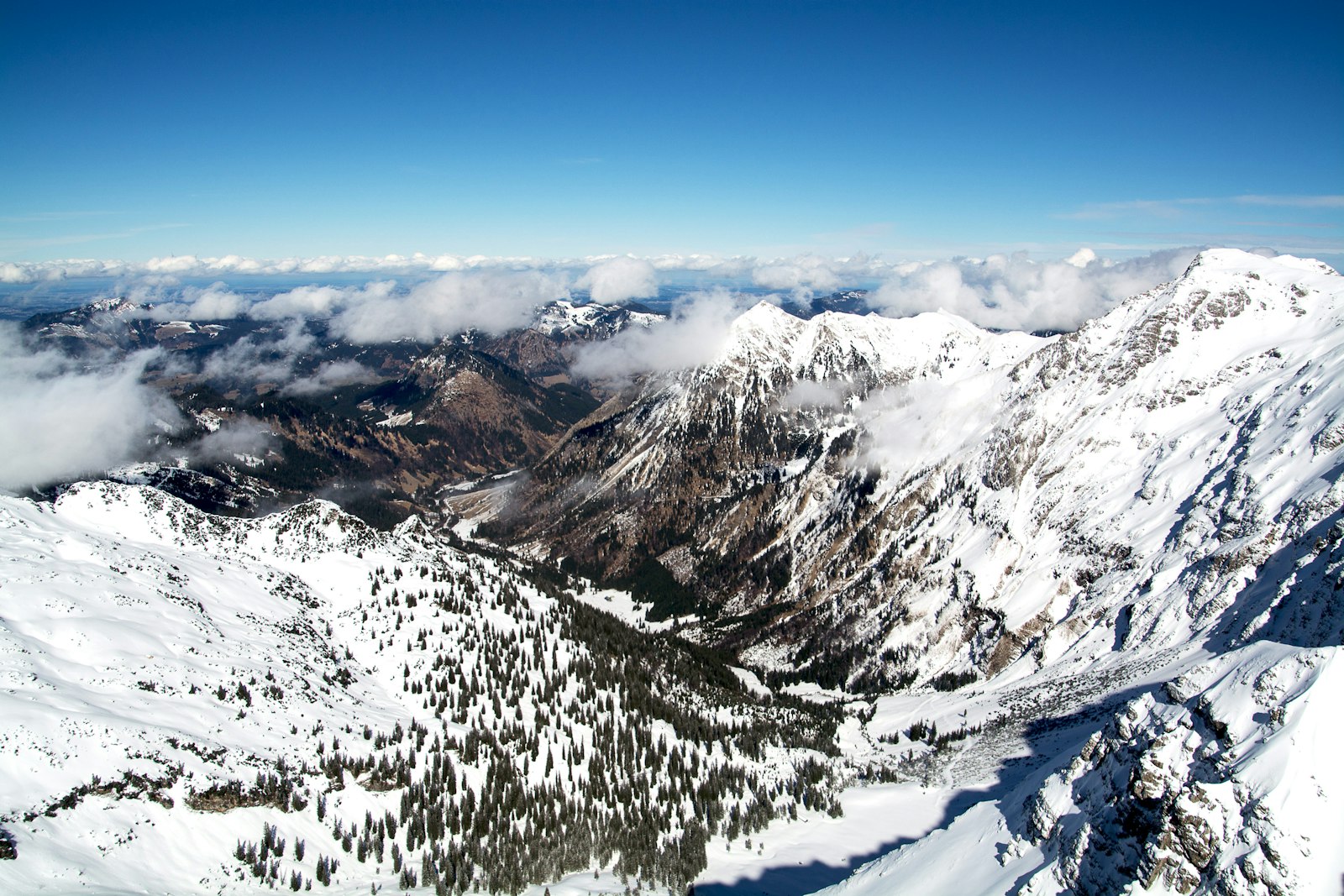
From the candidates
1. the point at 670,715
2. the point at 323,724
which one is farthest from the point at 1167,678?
the point at 323,724

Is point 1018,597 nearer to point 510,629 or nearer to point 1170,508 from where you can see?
point 1170,508

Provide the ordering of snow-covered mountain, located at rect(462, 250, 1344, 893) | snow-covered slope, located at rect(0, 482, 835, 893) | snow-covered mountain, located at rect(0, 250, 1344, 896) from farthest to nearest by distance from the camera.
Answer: snow-covered slope, located at rect(0, 482, 835, 893) < snow-covered mountain, located at rect(0, 250, 1344, 896) < snow-covered mountain, located at rect(462, 250, 1344, 893)

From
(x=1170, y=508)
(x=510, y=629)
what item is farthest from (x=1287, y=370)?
(x=510, y=629)

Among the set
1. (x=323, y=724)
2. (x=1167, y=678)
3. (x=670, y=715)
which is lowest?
(x=670, y=715)

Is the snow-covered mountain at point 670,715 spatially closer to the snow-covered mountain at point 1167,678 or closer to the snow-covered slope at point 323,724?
the snow-covered mountain at point 1167,678

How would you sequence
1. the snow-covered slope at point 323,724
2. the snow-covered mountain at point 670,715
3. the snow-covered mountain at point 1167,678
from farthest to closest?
1. the snow-covered slope at point 323,724
2. the snow-covered mountain at point 670,715
3. the snow-covered mountain at point 1167,678

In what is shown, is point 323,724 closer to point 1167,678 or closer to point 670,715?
point 670,715

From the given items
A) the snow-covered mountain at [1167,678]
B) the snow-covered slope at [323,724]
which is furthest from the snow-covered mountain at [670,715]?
the snow-covered slope at [323,724]

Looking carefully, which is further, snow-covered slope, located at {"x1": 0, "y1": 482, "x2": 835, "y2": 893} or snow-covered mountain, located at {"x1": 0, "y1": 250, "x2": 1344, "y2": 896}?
snow-covered slope, located at {"x1": 0, "y1": 482, "x2": 835, "y2": 893}

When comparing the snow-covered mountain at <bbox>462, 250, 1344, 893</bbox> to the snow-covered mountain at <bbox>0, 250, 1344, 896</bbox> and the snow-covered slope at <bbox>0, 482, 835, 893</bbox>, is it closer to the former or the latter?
the snow-covered mountain at <bbox>0, 250, 1344, 896</bbox>

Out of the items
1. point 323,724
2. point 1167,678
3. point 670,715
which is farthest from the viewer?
point 670,715

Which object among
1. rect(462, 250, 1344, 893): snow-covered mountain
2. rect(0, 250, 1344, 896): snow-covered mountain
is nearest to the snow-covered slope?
rect(0, 250, 1344, 896): snow-covered mountain
